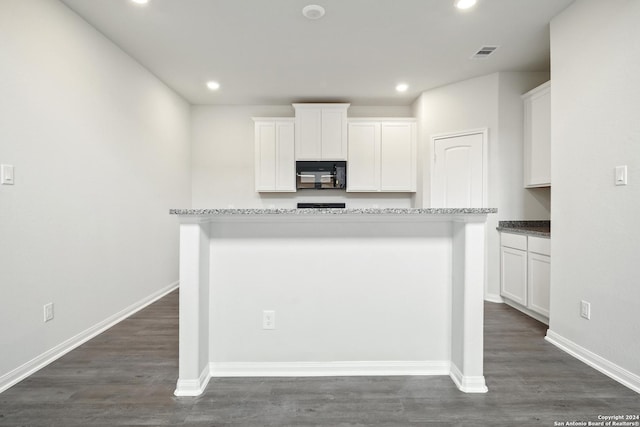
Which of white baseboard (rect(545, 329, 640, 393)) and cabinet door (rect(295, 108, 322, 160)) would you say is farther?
cabinet door (rect(295, 108, 322, 160))

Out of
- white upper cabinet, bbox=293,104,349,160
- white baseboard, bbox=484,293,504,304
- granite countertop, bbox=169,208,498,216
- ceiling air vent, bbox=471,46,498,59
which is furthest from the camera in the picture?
white upper cabinet, bbox=293,104,349,160

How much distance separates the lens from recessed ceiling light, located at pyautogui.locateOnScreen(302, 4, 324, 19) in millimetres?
2369

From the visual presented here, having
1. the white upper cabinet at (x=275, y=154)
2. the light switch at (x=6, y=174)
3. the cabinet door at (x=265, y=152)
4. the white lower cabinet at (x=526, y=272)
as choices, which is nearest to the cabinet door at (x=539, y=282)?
the white lower cabinet at (x=526, y=272)

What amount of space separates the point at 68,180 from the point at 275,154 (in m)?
2.56

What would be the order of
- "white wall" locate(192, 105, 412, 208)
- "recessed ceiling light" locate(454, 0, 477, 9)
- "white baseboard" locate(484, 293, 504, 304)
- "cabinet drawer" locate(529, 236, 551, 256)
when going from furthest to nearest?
"white wall" locate(192, 105, 412, 208) → "white baseboard" locate(484, 293, 504, 304) → "cabinet drawer" locate(529, 236, 551, 256) → "recessed ceiling light" locate(454, 0, 477, 9)

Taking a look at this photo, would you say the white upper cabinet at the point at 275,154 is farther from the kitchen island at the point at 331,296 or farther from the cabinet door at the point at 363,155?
the kitchen island at the point at 331,296

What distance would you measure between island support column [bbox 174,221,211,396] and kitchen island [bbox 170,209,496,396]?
15 centimetres

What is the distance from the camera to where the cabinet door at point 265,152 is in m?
4.46

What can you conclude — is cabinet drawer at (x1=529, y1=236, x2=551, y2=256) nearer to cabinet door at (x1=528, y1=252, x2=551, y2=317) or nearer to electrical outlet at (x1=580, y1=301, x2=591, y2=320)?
cabinet door at (x1=528, y1=252, x2=551, y2=317)

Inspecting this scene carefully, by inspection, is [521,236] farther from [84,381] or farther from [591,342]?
[84,381]

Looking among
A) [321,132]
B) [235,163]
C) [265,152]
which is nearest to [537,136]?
[321,132]

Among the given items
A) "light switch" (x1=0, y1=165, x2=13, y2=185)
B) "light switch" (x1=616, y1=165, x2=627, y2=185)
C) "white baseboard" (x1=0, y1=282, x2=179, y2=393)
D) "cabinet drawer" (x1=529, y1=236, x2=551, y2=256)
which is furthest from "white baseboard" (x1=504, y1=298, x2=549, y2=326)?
"light switch" (x1=0, y1=165, x2=13, y2=185)

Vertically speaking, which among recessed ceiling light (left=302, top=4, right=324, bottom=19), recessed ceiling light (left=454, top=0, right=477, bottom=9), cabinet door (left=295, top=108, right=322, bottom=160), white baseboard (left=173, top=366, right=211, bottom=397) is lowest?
white baseboard (left=173, top=366, right=211, bottom=397)

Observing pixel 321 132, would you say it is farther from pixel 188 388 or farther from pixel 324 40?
pixel 188 388
